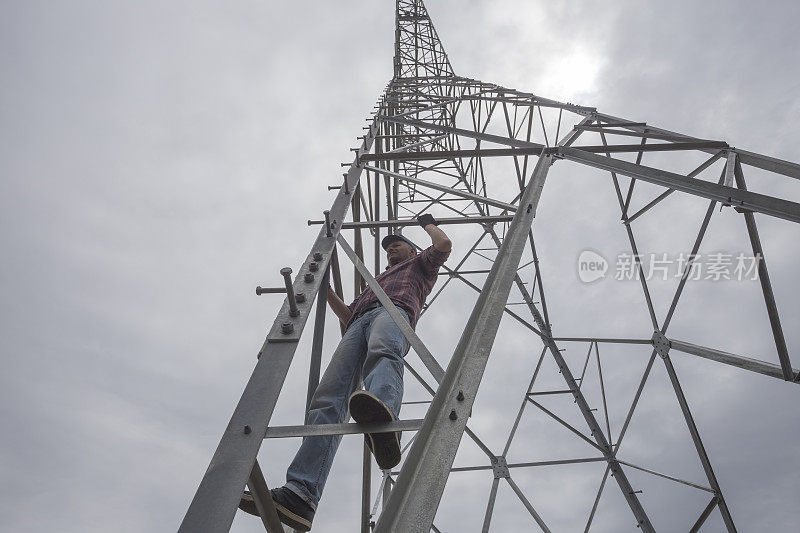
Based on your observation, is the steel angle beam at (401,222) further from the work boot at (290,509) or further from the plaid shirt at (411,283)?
the work boot at (290,509)

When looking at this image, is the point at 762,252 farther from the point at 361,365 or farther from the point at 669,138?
the point at 361,365

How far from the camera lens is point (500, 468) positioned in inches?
305

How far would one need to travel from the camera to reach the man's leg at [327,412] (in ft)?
9.96

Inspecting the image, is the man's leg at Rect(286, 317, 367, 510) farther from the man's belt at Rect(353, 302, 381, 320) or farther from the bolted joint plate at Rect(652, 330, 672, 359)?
the bolted joint plate at Rect(652, 330, 672, 359)

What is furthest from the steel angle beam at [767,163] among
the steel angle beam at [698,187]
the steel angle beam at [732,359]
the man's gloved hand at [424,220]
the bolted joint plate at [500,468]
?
the bolted joint plate at [500,468]

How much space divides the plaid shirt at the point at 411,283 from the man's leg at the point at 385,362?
1.20 feet

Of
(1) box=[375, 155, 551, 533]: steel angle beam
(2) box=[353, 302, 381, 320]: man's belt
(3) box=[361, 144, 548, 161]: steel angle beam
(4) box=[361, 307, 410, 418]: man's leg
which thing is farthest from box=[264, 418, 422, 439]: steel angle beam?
(3) box=[361, 144, 548, 161]: steel angle beam

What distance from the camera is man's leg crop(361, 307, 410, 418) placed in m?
3.15

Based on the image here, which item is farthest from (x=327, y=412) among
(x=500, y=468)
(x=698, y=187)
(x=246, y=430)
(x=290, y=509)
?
(x=500, y=468)

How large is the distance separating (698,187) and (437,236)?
2.05 m

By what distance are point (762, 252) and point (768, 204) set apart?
3.75 ft

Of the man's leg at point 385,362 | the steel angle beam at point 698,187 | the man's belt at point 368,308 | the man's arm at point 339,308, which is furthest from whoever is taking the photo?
the man's arm at point 339,308

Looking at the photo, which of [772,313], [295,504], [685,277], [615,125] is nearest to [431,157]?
[615,125]

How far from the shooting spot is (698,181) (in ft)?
12.8
